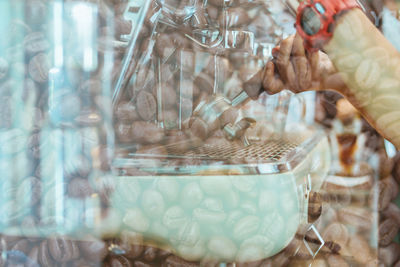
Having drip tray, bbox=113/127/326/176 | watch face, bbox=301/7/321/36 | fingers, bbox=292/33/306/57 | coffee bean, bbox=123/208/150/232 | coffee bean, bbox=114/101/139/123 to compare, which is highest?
watch face, bbox=301/7/321/36

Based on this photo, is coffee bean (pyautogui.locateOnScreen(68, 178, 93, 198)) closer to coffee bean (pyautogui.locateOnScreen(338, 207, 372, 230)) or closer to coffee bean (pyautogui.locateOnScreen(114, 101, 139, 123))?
coffee bean (pyautogui.locateOnScreen(114, 101, 139, 123))

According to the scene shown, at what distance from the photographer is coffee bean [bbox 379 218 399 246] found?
41cm

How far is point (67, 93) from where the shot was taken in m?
0.47

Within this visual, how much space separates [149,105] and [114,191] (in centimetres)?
13

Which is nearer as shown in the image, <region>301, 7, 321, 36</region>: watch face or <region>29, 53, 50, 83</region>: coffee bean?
<region>301, 7, 321, 36</region>: watch face

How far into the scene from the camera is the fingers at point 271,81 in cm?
41

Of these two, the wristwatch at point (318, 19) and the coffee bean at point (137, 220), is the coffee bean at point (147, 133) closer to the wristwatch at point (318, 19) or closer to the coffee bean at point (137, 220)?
the coffee bean at point (137, 220)

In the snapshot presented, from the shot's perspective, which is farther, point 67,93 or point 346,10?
point 67,93

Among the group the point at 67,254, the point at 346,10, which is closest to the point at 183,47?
the point at 346,10

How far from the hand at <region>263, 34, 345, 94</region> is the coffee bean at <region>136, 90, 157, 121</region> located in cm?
16

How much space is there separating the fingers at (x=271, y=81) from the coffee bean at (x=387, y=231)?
0.22 metres

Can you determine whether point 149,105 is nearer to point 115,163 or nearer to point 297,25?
point 115,163

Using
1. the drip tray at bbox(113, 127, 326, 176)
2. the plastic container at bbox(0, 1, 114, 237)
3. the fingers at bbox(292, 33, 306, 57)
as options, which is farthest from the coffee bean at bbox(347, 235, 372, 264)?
the plastic container at bbox(0, 1, 114, 237)

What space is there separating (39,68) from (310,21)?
39 cm
